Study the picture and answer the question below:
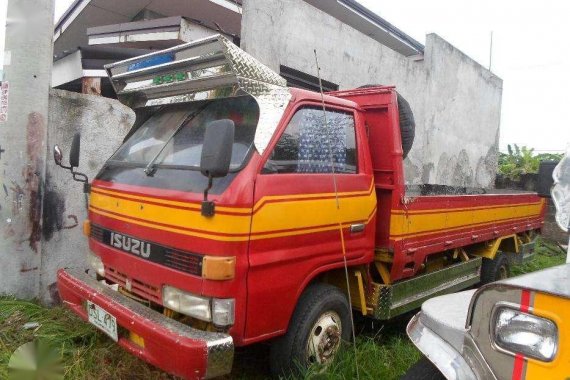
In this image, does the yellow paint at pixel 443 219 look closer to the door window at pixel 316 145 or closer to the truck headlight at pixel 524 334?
the door window at pixel 316 145

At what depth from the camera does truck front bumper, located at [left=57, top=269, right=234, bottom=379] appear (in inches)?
91.1

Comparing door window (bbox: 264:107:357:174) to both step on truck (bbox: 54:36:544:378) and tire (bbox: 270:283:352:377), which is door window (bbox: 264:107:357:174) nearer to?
step on truck (bbox: 54:36:544:378)

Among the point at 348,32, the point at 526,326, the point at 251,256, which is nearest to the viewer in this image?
the point at 526,326

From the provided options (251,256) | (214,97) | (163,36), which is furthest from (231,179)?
(163,36)

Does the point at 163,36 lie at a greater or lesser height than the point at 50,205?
greater

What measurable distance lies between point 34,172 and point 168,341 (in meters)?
2.51

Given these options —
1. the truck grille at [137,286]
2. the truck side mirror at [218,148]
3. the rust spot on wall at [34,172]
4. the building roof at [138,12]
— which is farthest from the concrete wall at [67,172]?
the building roof at [138,12]

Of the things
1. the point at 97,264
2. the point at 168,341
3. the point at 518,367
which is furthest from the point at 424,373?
the point at 97,264

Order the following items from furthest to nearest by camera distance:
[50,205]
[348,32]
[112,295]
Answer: [348,32] < [50,205] < [112,295]

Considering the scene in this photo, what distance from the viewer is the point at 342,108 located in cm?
343

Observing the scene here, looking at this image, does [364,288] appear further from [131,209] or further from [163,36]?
[163,36]

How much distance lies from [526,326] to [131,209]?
7.83 feet

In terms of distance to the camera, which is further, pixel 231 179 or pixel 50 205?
pixel 50 205

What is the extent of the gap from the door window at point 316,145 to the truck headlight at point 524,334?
5.19 feet
